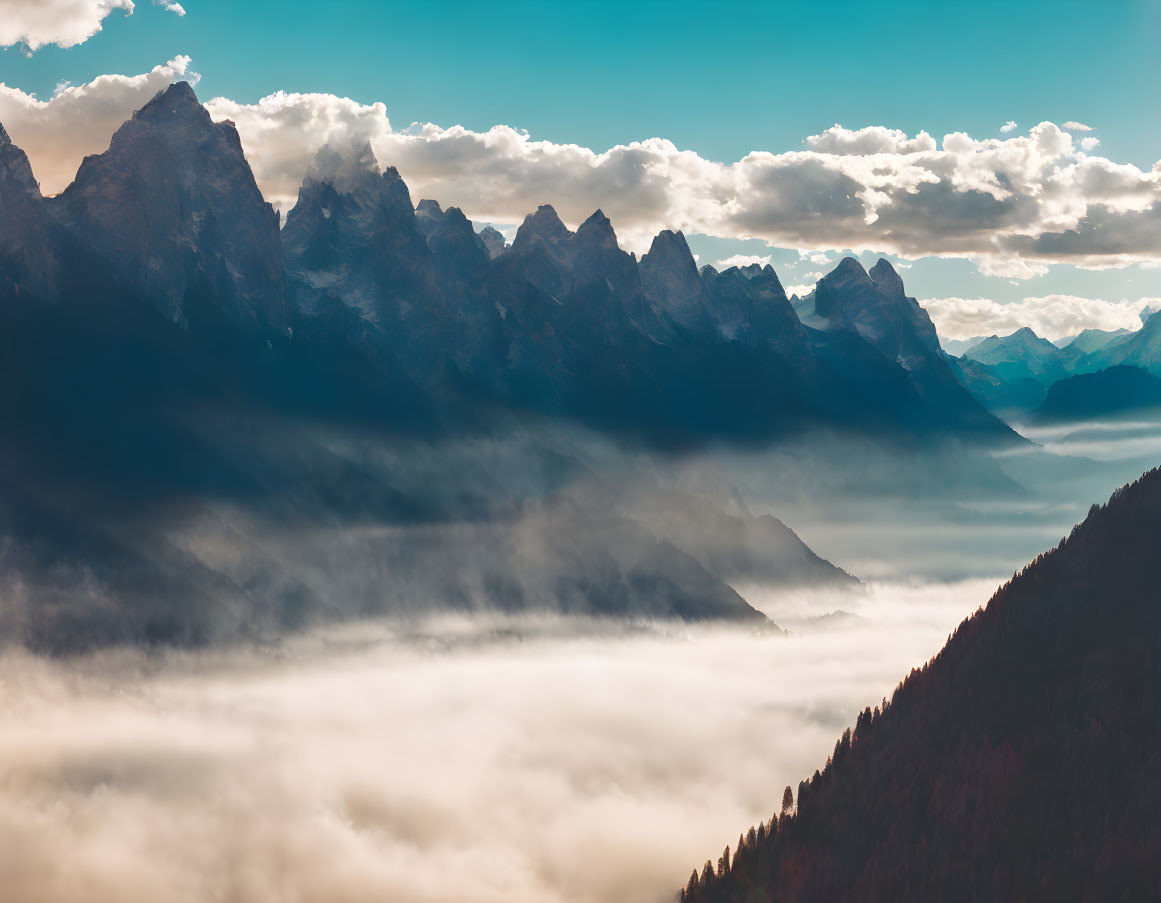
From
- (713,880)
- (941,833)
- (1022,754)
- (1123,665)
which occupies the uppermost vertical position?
(1123,665)

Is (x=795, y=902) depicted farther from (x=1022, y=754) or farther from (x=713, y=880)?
(x=1022, y=754)

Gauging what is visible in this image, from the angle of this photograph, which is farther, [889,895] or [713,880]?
[713,880]

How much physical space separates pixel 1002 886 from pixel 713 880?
166ft

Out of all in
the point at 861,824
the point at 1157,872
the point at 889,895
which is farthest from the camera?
the point at 861,824

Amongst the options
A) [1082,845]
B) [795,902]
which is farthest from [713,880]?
[1082,845]

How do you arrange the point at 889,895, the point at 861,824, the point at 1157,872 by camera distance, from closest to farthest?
1. the point at 1157,872
2. the point at 889,895
3. the point at 861,824

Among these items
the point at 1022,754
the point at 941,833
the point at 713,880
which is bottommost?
the point at 713,880

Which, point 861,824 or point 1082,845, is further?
point 861,824

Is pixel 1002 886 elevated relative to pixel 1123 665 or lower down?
lower down

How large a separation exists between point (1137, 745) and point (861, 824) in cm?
5051

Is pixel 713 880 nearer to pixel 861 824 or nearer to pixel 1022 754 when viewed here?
pixel 861 824

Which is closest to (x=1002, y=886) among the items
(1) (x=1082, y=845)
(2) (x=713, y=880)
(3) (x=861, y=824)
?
(1) (x=1082, y=845)

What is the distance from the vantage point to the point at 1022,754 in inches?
7579

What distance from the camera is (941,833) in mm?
185250
